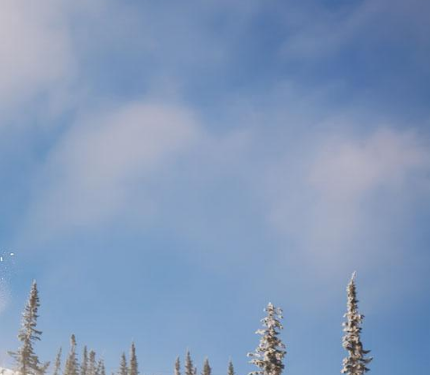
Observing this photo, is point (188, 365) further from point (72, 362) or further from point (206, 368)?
point (72, 362)

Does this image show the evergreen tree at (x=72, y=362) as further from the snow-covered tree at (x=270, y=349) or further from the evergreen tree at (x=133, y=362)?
the snow-covered tree at (x=270, y=349)

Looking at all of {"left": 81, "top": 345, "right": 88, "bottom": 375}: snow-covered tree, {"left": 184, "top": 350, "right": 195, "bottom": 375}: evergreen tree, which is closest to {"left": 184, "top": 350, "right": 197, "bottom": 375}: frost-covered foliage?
{"left": 184, "top": 350, "right": 195, "bottom": 375}: evergreen tree

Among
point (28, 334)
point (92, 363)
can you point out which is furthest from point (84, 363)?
point (28, 334)

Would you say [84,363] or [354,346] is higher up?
[84,363]

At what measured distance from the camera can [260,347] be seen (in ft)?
163

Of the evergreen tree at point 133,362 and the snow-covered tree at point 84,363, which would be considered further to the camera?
the snow-covered tree at point 84,363

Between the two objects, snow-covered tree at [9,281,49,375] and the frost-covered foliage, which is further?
the frost-covered foliage

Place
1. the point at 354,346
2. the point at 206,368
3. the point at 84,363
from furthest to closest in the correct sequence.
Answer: the point at 84,363
the point at 206,368
the point at 354,346

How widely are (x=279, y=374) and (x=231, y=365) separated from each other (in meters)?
84.7

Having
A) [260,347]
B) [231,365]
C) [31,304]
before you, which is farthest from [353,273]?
[231,365]

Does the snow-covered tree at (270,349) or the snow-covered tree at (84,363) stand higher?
the snow-covered tree at (84,363)

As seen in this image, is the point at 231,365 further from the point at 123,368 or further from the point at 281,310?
the point at 281,310

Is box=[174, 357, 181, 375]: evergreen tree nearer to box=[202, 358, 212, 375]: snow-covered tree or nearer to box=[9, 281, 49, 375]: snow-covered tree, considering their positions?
box=[202, 358, 212, 375]: snow-covered tree

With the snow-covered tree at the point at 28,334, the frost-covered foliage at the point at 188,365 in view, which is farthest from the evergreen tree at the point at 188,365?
the snow-covered tree at the point at 28,334
